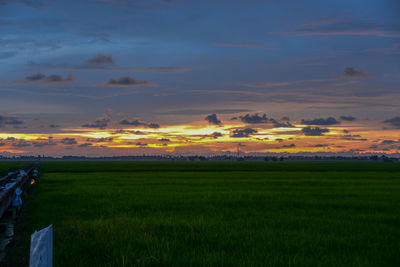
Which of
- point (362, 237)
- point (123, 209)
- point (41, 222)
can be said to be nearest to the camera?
point (362, 237)

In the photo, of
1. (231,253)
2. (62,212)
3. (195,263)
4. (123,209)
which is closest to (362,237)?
(231,253)

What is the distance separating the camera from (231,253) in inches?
297

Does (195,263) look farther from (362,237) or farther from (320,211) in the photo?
(320,211)

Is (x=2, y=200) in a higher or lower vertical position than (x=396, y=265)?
higher

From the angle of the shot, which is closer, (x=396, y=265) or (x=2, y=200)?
(x=396, y=265)

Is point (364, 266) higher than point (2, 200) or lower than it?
lower

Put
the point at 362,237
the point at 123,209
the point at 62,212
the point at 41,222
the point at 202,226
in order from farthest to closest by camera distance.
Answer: the point at 123,209 < the point at 62,212 < the point at 41,222 < the point at 202,226 < the point at 362,237

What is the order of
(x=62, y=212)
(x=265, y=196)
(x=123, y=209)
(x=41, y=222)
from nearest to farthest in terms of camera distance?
(x=41, y=222) → (x=62, y=212) → (x=123, y=209) → (x=265, y=196)

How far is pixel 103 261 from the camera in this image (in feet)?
23.0

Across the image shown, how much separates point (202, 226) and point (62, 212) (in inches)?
251

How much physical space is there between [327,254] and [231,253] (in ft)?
6.90

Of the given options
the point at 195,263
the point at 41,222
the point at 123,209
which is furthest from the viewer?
the point at 123,209

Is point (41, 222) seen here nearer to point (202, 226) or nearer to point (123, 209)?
point (123, 209)

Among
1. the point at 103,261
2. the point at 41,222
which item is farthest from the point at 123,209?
the point at 103,261
